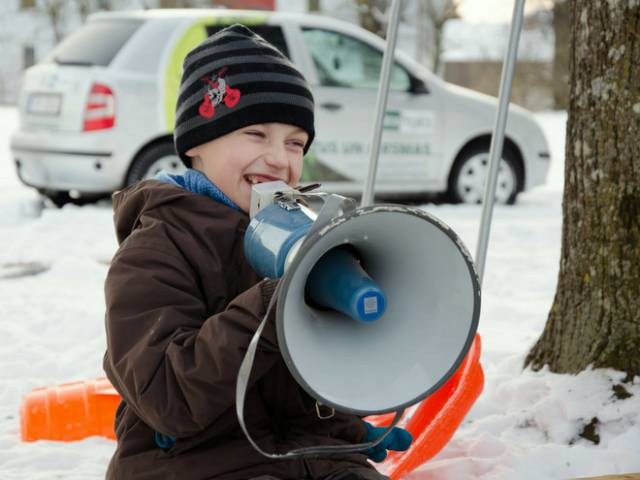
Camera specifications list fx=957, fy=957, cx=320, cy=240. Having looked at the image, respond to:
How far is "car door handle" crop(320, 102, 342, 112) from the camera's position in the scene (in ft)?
25.3

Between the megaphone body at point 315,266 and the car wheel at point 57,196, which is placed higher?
the megaphone body at point 315,266

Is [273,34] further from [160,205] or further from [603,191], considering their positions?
[160,205]

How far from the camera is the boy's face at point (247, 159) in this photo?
1.82 metres

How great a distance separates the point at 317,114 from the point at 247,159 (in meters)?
5.94

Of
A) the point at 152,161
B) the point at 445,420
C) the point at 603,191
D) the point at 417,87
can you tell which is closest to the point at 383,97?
the point at 603,191

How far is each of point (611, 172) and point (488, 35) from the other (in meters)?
35.8

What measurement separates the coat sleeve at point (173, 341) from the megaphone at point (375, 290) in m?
0.07

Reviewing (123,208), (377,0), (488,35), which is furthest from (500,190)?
(488,35)

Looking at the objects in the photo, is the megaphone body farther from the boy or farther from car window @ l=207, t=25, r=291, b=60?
car window @ l=207, t=25, r=291, b=60

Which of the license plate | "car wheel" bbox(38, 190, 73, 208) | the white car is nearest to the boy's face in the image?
the white car

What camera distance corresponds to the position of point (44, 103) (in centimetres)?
730

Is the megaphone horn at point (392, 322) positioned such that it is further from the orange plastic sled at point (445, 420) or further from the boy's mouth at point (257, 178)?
the orange plastic sled at point (445, 420)

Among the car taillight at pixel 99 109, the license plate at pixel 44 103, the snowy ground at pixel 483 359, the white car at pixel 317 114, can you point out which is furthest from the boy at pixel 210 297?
the license plate at pixel 44 103

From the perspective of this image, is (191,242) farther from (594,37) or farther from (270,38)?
(270,38)
